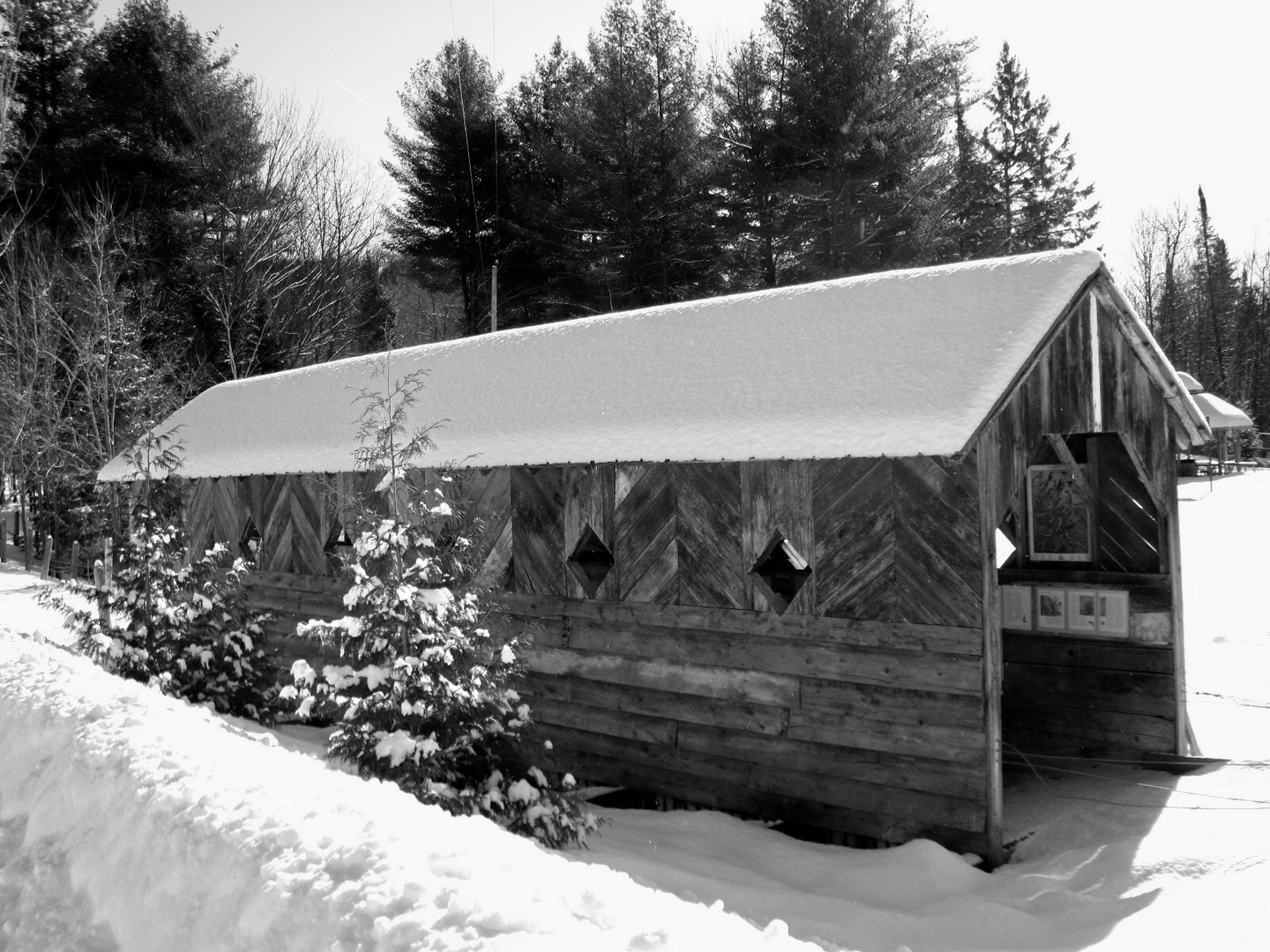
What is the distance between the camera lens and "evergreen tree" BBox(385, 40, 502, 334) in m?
31.2

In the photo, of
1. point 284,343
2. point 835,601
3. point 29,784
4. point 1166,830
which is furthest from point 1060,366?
point 284,343

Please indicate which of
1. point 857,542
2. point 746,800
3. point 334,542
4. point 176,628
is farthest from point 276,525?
point 857,542

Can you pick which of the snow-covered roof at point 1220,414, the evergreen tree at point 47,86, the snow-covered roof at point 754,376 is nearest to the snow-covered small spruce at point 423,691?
the snow-covered roof at point 754,376

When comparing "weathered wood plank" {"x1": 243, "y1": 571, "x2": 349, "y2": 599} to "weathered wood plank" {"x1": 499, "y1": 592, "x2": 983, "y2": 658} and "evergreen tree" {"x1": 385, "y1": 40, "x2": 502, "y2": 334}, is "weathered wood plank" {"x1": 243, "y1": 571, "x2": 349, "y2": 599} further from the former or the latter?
"evergreen tree" {"x1": 385, "y1": 40, "x2": 502, "y2": 334}

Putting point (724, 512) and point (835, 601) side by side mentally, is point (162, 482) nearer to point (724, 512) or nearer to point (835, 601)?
point (724, 512)

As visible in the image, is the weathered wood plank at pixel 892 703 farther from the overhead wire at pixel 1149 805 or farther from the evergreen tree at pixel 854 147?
the evergreen tree at pixel 854 147

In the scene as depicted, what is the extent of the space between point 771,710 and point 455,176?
2696 cm

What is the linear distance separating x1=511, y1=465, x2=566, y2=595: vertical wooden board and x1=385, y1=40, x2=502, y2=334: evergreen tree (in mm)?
22512

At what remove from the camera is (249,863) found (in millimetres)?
4324

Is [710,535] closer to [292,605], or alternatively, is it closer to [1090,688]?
[1090,688]

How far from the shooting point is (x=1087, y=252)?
735 centimetres

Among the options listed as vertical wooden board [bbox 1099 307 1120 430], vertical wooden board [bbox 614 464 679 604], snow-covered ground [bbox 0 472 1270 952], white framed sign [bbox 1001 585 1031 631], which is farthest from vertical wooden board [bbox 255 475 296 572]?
vertical wooden board [bbox 1099 307 1120 430]

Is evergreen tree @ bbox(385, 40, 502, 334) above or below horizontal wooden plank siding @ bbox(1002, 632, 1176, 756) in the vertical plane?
above

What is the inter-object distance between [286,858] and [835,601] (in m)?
4.10
